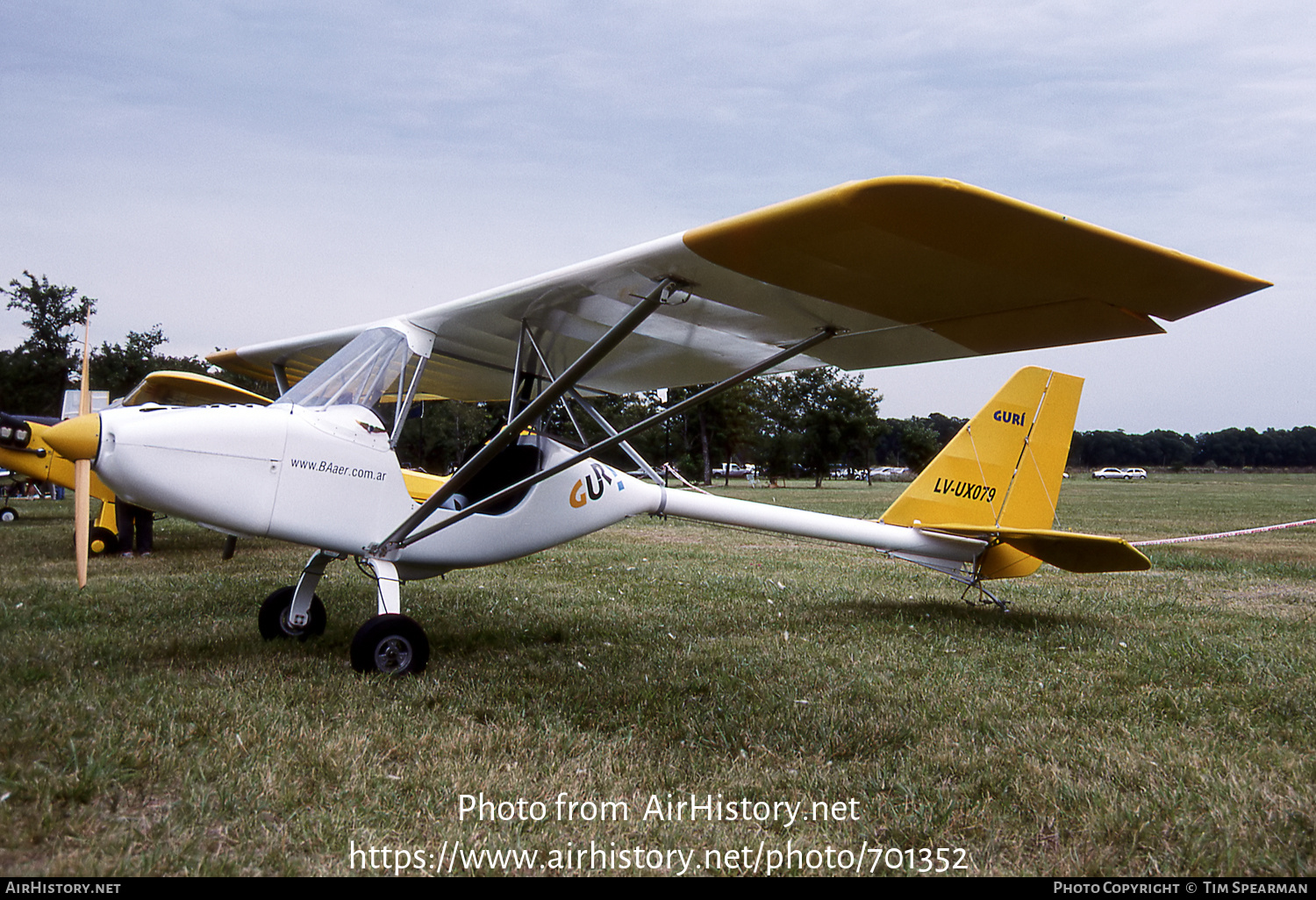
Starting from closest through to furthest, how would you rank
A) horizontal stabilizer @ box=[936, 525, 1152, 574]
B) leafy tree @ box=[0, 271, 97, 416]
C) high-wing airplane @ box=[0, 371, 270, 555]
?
horizontal stabilizer @ box=[936, 525, 1152, 574], high-wing airplane @ box=[0, 371, 270, 555], leafy tree @ box=[0, 271, 97, 416]

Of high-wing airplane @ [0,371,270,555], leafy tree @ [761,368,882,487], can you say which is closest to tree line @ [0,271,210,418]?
high-wing airplane @ [0,371,270,555]

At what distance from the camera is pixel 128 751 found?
283cm

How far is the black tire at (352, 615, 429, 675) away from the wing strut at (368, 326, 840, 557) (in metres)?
0.50

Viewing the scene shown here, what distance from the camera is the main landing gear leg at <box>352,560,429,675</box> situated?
4.09 meters

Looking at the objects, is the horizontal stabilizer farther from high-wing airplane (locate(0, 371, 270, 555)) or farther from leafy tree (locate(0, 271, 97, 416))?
leafy tree (locate(0, 271, 97, 416))

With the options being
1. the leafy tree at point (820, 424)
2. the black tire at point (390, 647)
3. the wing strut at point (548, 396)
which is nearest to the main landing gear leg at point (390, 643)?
the black tire at point (390, 647)

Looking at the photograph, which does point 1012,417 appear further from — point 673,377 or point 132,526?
point 132,526

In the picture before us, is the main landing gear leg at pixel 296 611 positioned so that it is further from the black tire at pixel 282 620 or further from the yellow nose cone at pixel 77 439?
the yellow nose cone at pixel 77 439

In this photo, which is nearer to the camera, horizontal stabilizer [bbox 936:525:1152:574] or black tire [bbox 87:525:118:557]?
horizontal stabilizer [bbox 936:525:1152:574]

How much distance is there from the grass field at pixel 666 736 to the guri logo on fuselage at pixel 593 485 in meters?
0.98

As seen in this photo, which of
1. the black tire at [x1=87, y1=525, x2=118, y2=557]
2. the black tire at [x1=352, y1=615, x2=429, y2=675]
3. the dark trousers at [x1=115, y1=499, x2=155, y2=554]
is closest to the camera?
the black tire at [x1=352, y1=615, x2=429, y2=675]

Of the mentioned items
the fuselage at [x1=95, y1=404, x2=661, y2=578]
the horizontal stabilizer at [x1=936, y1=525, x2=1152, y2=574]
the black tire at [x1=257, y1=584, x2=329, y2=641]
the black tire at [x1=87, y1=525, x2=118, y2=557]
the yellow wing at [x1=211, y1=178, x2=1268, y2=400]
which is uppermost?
the yellow wing at [x1=211, y1=178, x2=1268, y2=400]

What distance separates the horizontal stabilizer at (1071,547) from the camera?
539cm

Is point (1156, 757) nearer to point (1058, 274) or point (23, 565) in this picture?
point (1058, 274)
